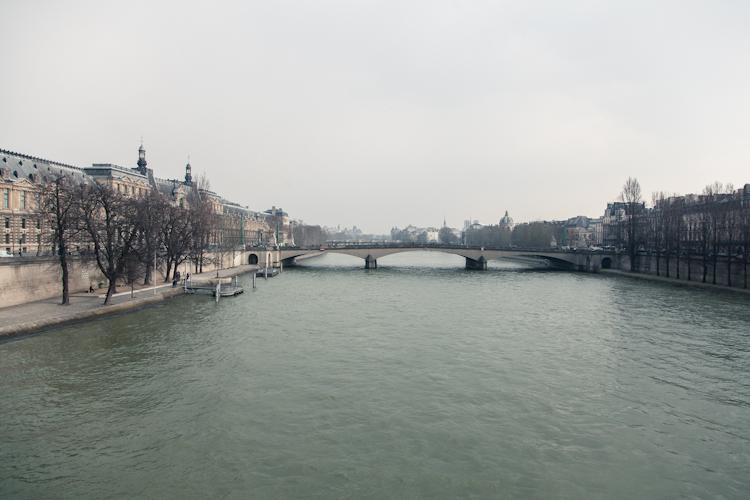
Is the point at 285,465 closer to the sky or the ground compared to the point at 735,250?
closer to the ground

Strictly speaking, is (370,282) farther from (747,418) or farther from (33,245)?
(747,418)

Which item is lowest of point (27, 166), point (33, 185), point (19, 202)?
point (19, 202)

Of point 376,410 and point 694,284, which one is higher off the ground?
point 694,284

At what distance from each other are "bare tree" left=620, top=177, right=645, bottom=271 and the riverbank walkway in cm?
5978

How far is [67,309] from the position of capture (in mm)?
28781

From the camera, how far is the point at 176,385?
56.1 ft

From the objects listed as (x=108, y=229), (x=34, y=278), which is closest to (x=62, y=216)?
(x=108, y=229)

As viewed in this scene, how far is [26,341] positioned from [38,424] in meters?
11.6

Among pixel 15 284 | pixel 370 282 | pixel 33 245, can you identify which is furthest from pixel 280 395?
pixel 33 245

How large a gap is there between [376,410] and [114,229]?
28.9 m

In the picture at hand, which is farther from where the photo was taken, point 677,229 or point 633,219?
point 633,219

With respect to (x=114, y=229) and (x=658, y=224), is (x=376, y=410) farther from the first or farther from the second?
(x=658, y=224)

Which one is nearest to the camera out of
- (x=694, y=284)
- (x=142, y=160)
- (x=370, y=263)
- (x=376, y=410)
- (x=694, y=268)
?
(x=376, y=410)

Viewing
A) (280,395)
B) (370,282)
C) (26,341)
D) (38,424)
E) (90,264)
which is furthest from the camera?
(370,282)
